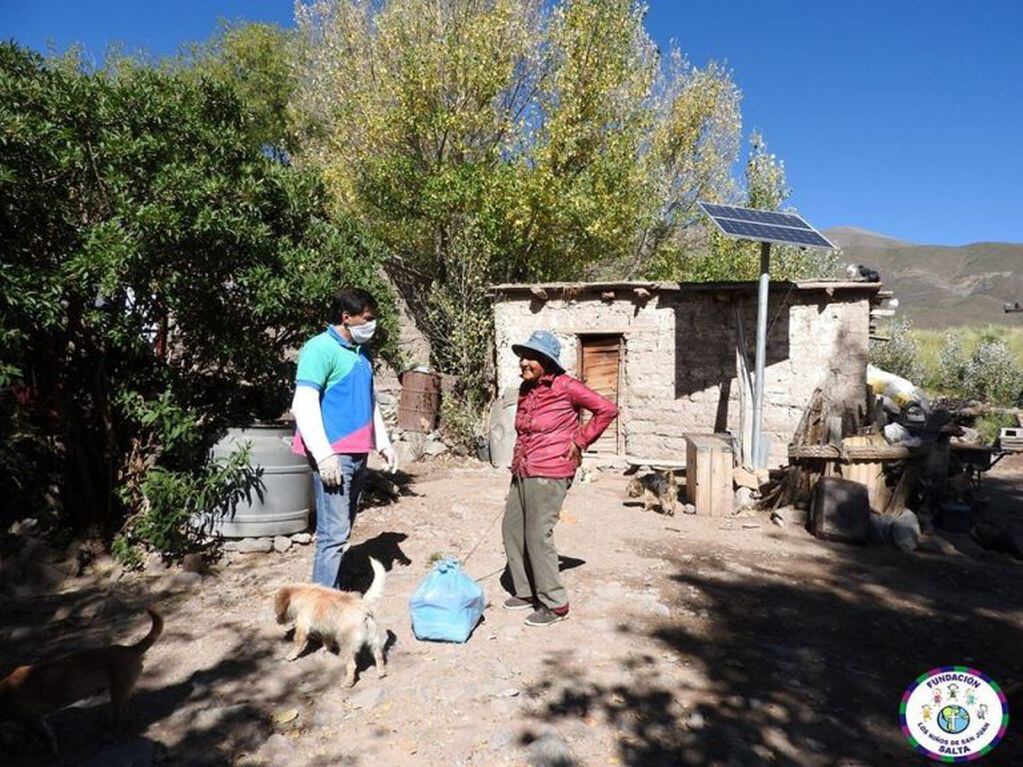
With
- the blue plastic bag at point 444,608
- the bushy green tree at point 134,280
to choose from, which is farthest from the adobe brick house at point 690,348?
the blue plastic bag at point 444,608

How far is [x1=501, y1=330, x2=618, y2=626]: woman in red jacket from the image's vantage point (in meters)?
4.07

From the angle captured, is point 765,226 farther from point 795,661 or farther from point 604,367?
point 795,661

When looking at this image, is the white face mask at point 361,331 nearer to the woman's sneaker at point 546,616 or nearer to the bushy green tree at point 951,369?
the woman's sneaker at point 546,616

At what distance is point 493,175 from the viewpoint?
13398mm

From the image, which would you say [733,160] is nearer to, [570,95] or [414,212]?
[570,95]

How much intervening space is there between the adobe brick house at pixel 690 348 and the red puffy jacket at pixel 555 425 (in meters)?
6.77

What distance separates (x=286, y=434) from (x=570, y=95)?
1260 centimetres

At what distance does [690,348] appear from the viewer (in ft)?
34.9

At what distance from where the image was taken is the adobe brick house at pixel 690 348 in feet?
32.2

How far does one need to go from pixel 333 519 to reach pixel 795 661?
285 cm

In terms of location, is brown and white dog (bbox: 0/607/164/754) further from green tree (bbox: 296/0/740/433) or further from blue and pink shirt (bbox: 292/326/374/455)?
green tree (bbox: 296/0/740/433)

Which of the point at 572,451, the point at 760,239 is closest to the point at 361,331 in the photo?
the point at 572,451

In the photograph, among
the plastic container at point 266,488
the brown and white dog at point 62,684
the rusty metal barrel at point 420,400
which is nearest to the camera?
the brown and white dog at point 62,684

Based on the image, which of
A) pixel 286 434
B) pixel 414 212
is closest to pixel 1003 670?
pixel 286 434
